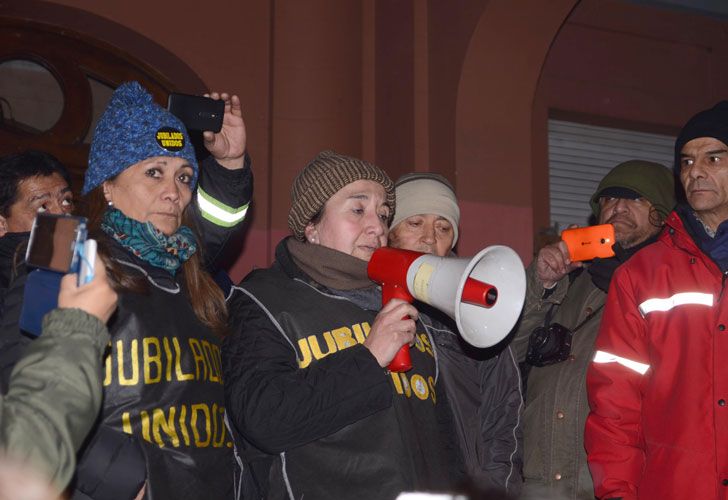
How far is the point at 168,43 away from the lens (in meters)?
5.90

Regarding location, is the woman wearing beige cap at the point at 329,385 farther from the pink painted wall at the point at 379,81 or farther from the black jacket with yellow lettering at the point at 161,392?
the pink painted wall at the point at 379,81

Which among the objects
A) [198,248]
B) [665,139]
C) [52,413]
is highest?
[665,139]

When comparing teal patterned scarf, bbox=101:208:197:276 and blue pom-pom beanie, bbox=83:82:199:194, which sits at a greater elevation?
blue pom-pom beanie, bbox=83:82:199:194

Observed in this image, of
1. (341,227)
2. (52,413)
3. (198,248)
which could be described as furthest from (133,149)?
(52,413)

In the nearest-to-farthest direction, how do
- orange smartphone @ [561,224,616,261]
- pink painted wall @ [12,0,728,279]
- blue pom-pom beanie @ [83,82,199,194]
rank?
blue pom-pom beanie @ [83,82,199,194] → orange smartphone @ [561,224,616,261] → pink painted wall @ [12,0,728,279]

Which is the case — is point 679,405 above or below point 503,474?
above

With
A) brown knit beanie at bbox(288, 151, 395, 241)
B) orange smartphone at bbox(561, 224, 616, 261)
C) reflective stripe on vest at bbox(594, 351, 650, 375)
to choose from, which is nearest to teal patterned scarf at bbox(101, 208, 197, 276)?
brown knit beanie at bbox(288, 151, 395, 241)

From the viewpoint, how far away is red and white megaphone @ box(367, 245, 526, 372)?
3.06m

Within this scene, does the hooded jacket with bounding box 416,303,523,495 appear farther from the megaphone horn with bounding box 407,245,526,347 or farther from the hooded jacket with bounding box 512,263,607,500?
the megaphone horn with bounding box 407,245,526,347

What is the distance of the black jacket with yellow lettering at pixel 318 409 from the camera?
295cm

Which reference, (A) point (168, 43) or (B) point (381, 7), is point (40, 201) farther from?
(B) point (381, 7)

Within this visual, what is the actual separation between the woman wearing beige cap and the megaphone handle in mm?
35

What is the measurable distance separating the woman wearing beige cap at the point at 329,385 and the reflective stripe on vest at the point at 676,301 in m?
0.80

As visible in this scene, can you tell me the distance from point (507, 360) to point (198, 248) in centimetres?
125
